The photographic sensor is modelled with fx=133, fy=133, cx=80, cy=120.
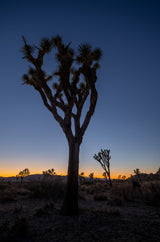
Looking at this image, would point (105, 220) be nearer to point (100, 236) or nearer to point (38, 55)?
point (100, 236)

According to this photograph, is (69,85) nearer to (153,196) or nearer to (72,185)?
(72,185)

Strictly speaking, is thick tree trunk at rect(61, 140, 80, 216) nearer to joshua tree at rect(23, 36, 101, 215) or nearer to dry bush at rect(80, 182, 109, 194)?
joshua tree at rect(23, 36, 101, 215)

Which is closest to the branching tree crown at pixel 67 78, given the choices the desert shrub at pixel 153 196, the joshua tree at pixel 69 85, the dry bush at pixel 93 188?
the joshua tree at pixel 69 85

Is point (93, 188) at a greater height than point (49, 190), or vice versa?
point (93, 188)

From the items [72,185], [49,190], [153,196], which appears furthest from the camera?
[49,190]

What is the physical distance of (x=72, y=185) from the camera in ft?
15.7

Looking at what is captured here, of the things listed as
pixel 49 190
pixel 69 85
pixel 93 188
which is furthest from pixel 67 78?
pixel 93 188

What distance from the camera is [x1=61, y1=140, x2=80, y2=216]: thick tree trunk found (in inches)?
181

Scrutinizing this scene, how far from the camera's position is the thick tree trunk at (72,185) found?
4586mm

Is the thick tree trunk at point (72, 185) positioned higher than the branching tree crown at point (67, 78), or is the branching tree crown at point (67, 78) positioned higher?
the branching tree crown at point (67, 78)

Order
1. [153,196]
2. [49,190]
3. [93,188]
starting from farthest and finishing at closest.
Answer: [93,188]
[49,190]
[153,196]

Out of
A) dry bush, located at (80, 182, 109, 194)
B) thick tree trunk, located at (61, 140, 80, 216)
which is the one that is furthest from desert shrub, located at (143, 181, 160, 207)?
dry bush, located at (80, 182, 109, 194)

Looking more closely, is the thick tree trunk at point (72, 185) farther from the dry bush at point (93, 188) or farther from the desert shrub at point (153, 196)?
the dry bush at point (93, 188)

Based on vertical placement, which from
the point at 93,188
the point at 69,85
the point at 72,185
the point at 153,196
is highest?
the point at 69,85
